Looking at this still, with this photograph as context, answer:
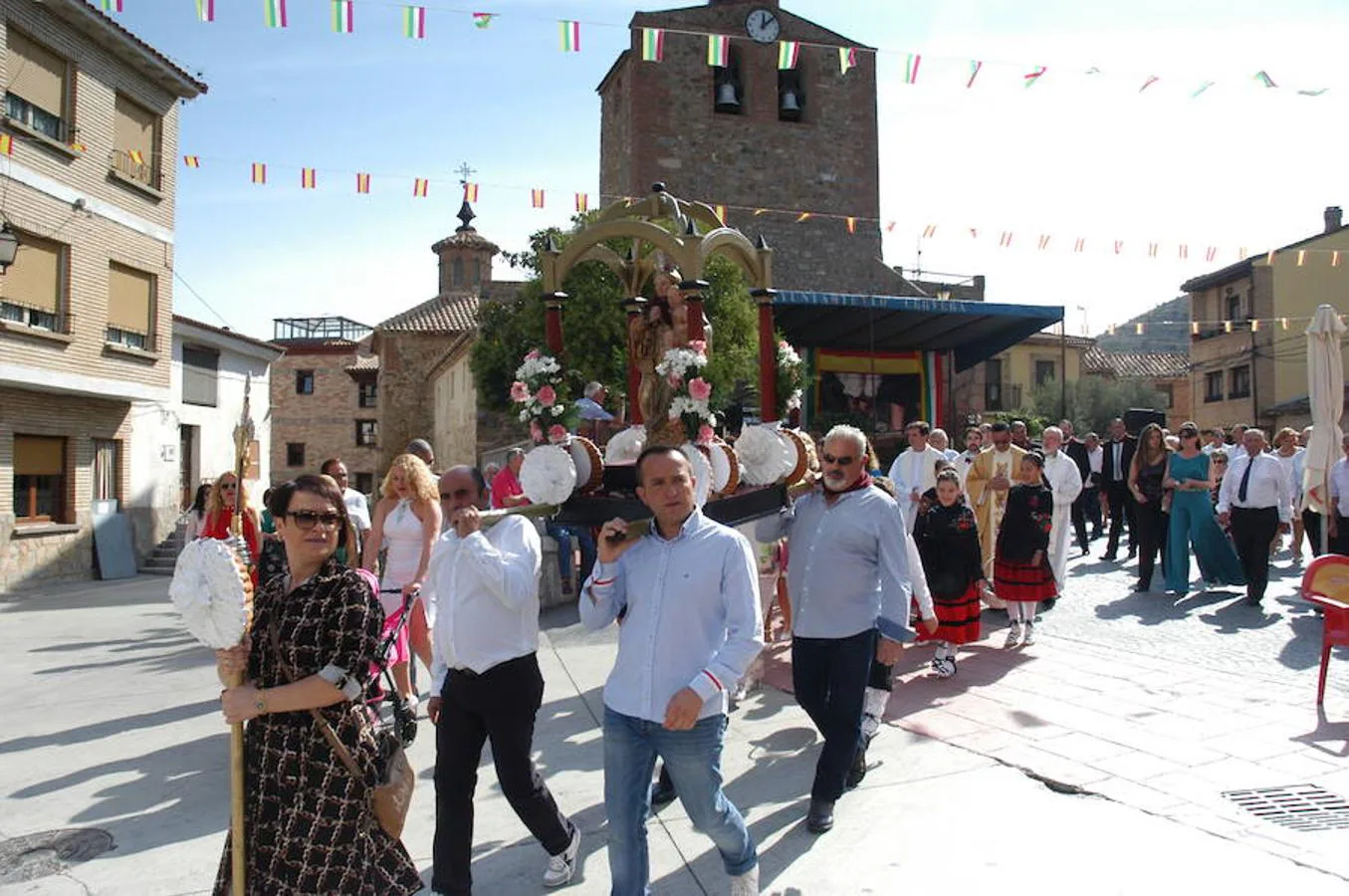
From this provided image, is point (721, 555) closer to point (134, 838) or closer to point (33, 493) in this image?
point (134, 838)

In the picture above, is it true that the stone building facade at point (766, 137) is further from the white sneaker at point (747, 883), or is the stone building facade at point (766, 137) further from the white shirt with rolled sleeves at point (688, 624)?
the white sneaker at point (747, 883)

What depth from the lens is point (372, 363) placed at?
5291 centimetres

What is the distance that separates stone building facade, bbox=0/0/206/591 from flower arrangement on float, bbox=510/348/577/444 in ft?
43.3

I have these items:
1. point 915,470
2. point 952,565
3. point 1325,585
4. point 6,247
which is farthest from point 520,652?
point 6,247

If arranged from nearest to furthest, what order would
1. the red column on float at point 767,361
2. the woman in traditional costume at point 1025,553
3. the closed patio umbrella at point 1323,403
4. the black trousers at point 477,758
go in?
1. the black trousers at point 477,758
2. the red column on float at point 767,361
3. the woman in traditional costume at point 1025,553
4. the closed patio umbrella at point 1323,403

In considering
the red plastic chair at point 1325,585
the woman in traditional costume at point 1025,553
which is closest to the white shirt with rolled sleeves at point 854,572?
the red plastic chair at point 1325,585

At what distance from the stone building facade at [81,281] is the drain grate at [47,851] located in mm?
13324

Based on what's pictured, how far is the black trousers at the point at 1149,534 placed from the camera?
1102cm

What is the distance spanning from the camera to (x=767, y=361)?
607 centimetres

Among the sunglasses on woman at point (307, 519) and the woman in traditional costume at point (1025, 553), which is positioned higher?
the sunglasses on woman at point (307, 519)

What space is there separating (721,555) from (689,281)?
2713 mm

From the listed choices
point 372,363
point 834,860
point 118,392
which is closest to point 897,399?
point 118,392

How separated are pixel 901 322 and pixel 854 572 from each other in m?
18.9

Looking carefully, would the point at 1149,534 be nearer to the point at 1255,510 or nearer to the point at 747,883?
the point at 1255,510
